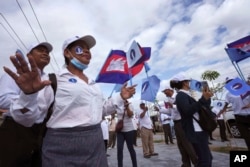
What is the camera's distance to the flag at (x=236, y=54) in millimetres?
6816

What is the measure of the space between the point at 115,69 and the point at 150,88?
2.71 meters

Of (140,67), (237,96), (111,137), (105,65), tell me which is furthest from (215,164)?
(111,137)

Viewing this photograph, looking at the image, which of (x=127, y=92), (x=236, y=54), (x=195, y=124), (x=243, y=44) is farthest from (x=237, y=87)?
(x=127, y=92)

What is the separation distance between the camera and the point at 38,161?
2738mm

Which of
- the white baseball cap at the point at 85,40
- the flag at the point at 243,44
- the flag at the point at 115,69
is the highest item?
the flag at the point at 243,44

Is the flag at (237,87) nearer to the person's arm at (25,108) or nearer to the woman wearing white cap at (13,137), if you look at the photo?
the woman wearing white cap at (13,137)

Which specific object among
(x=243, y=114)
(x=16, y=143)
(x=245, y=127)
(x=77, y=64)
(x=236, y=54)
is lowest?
(x=16, y=143)

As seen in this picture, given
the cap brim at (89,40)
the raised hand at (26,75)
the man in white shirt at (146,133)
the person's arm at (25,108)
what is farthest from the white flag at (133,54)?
the man in white shirt at (146,133)

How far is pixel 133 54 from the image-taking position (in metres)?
5.54

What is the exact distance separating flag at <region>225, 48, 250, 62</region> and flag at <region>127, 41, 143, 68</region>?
274 centimetres

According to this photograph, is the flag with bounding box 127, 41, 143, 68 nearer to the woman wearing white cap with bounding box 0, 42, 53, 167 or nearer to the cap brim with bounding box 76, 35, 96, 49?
the cap brim with bounding box 76, 35, 96, 49

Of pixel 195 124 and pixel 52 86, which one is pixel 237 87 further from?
pixel 52 86

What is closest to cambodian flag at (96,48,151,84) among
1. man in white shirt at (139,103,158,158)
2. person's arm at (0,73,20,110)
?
person's arm at (0,73,20,110)

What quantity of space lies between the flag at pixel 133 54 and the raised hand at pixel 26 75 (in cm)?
365
